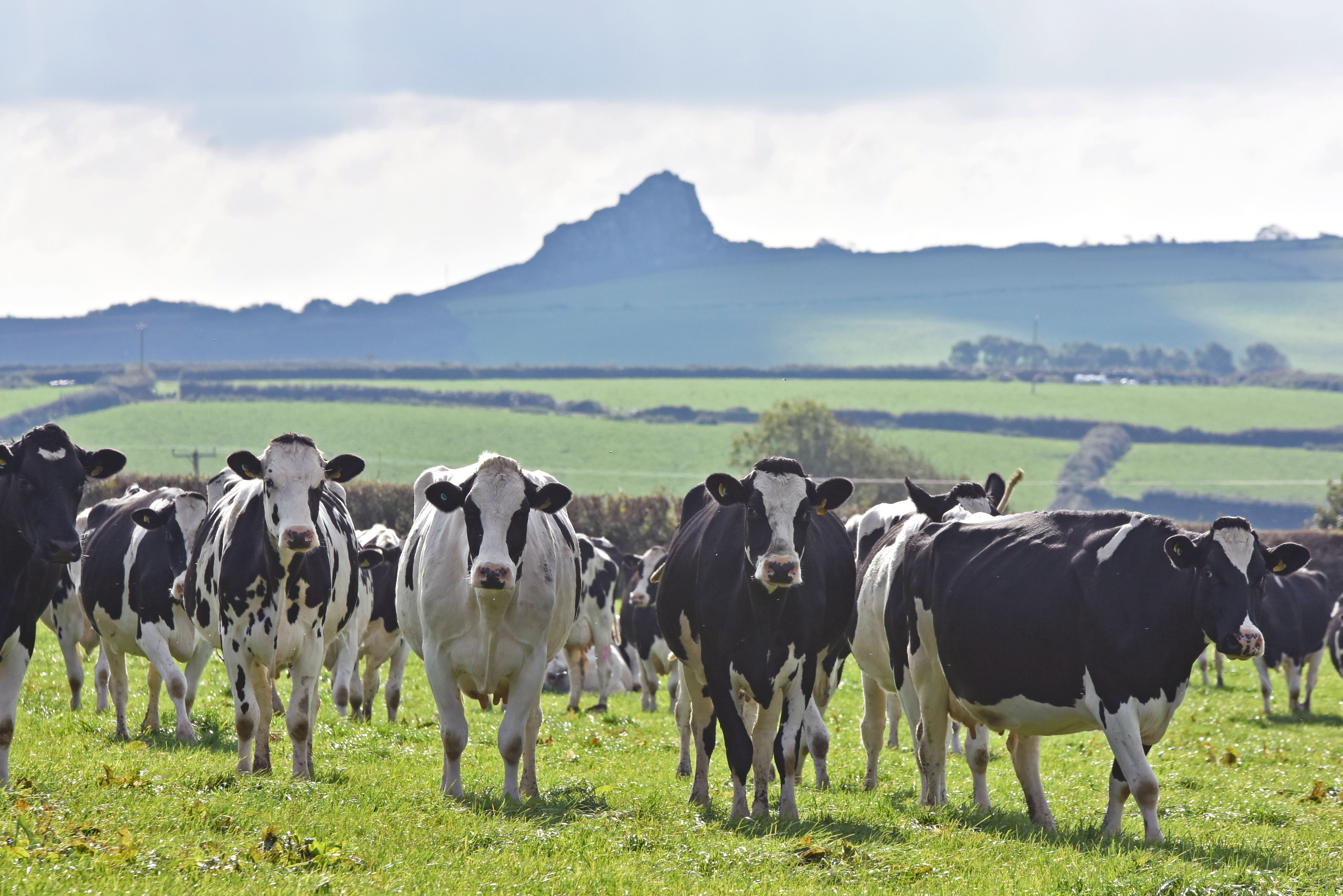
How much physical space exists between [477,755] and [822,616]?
5.22 metres

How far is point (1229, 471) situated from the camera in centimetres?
11062

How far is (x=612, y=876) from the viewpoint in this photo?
8375mm

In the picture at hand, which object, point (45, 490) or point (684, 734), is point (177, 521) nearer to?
point (45, 490)

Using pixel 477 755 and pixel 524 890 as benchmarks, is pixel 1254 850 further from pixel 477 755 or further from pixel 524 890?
pixel 477 755

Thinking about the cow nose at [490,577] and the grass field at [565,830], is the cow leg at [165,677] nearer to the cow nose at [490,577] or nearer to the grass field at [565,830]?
the grass field at [565,830]

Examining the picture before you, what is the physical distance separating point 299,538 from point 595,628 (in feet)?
40.9

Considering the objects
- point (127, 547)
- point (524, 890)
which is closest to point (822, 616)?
point (524, 890)

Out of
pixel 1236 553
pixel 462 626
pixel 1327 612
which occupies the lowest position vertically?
pixel 1327 612

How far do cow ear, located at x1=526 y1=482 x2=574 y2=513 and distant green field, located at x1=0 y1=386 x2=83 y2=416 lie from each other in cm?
12963

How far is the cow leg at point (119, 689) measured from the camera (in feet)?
47.1

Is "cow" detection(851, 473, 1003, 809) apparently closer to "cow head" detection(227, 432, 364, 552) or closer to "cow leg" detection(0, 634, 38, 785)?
"cow head" detection(227, 432, 364, 552)

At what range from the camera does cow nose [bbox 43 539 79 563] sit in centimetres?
1034

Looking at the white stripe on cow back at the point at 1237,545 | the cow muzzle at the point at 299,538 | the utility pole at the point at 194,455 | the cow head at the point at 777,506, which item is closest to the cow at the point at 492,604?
the cow muzzle at the point at 299,538

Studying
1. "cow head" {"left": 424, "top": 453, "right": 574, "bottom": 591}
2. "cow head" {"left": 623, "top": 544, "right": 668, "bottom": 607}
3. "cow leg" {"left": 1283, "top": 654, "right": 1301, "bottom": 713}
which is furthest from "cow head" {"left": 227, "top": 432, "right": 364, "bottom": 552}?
"cow leg" {"left": 1283, "top": 654, "right": 1301, "bottom": 713}
